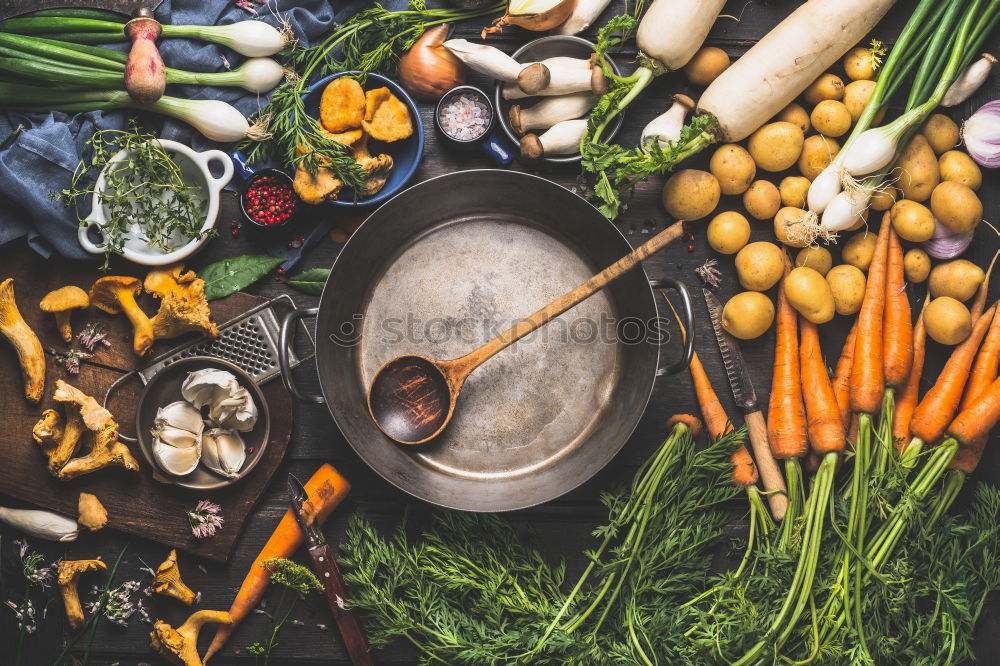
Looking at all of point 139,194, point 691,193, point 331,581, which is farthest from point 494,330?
point 139,194

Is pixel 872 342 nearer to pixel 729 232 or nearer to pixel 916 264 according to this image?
pixel 916 264

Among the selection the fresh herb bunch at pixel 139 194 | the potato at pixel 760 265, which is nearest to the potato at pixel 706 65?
the potato at pixel 760 265

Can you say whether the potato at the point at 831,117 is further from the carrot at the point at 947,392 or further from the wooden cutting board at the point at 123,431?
the wooden cutting board at the point at 123,431

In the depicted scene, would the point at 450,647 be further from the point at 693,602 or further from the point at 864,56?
the point at 864,56

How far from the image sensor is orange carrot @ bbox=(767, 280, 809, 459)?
1703 mm

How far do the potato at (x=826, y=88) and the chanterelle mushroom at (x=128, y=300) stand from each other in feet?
5.84

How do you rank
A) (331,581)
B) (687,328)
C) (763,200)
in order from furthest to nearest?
1. (763,200)
2. (331,581)
3. (687,328)

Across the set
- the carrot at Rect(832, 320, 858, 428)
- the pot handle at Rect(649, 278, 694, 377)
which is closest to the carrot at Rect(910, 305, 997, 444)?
the carrot at Rect(832, 320, 858, 428)

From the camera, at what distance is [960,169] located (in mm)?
1709

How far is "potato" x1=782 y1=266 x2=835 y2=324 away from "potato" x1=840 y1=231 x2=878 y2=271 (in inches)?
5.0

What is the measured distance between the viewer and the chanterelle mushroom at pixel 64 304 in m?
1.65

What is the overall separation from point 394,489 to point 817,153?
4.54 feet

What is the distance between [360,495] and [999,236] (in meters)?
1.79

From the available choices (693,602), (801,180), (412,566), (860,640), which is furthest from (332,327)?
(860,640)
